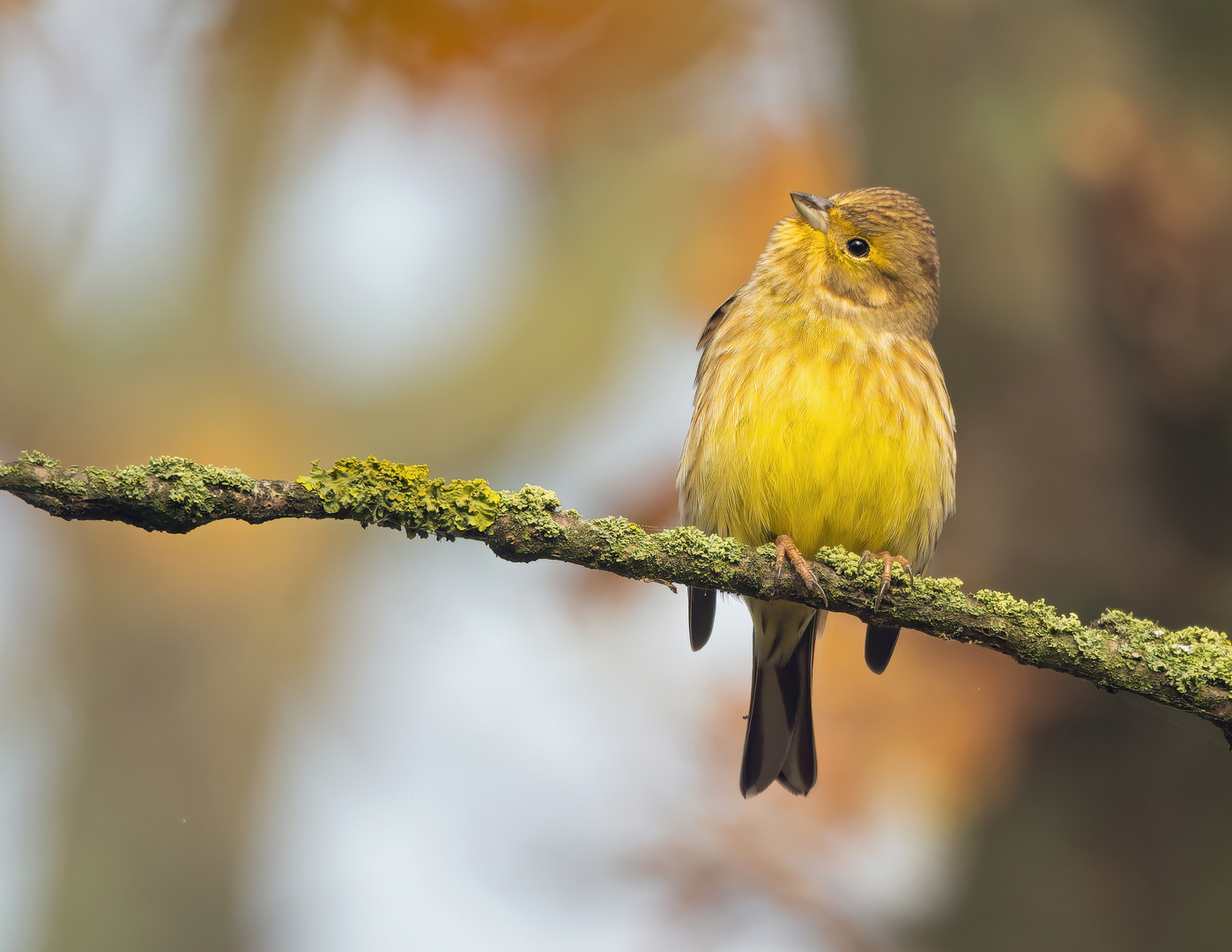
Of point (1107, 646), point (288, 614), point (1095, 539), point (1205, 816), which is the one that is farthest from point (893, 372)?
point (288, 614)

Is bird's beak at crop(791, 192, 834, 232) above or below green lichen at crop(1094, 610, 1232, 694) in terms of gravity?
above

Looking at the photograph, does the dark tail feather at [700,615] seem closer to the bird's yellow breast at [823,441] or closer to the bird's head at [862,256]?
the bird's yellow breast at [823,441]

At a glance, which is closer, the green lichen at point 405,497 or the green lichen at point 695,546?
the green lichen at point 405,497

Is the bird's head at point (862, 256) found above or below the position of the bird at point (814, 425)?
above

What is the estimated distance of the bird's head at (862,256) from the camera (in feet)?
15.1

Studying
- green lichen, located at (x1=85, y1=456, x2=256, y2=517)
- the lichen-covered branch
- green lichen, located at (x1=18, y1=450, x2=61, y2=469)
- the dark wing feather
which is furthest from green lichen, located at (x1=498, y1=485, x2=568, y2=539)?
the dark wing feather

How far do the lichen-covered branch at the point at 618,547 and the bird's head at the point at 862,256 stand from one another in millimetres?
1741

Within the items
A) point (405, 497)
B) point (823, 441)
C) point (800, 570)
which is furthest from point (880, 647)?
point (405, 497)

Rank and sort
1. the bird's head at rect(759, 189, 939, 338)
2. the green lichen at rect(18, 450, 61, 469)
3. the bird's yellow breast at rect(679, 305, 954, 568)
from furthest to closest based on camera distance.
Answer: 1. the bird's head at rect(759, 189, 939, 338)
2. the bird's yellow breast at rect(679, 305, 954, 568)
3. the green lichen at rect(18, 450, 61, 469)

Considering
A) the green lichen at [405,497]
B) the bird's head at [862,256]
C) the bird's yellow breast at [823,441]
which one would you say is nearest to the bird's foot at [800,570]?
the bird's yellow breast at [823,441]

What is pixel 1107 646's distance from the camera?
9.66 ft

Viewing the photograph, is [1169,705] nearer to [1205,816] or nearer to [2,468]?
[1205,816]

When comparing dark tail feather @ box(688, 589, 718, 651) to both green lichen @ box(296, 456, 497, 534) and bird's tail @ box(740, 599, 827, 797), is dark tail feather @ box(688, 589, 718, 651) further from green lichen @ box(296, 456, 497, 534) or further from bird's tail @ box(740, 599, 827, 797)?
green lichen @ box(296, 456, 497, 534)

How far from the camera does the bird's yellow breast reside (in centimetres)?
409
